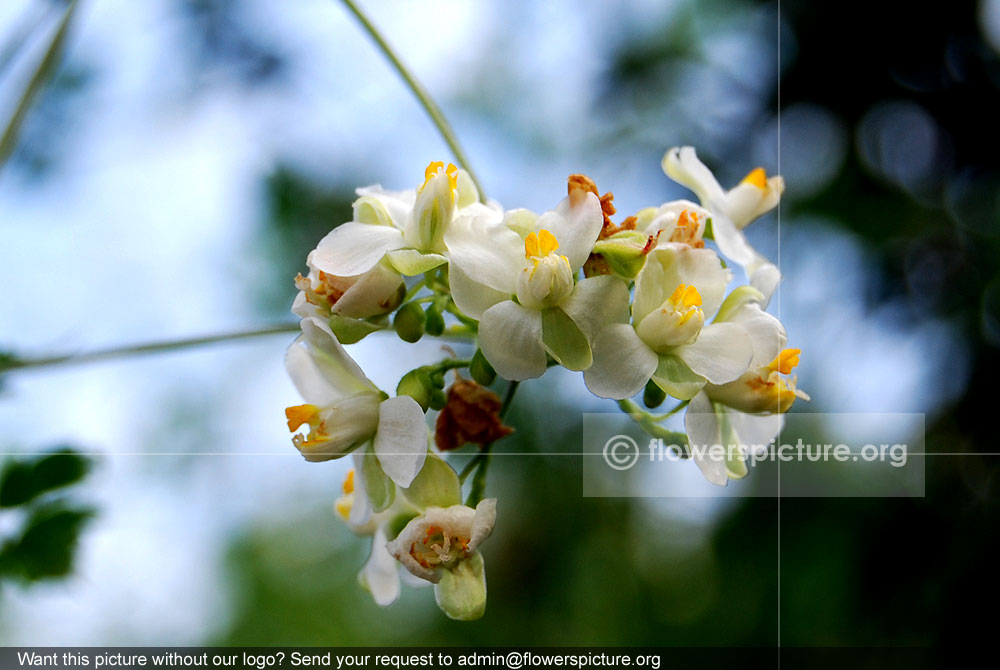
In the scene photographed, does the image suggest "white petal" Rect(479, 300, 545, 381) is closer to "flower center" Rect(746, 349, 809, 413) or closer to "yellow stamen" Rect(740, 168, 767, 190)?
"flower center" Rect(746, 349, 809, 413)

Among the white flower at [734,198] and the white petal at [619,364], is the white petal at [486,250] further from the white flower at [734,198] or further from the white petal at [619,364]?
the white flower at [734,198]

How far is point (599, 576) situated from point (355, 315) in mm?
1613

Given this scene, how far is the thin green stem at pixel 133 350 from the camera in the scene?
605 millimetres

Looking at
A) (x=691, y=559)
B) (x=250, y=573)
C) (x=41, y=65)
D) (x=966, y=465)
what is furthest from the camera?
(x=250, y=573)

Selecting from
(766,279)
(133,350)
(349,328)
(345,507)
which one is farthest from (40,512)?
(766,279)

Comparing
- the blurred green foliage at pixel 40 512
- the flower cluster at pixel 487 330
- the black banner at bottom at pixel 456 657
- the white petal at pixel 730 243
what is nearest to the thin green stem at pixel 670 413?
the flower cluster at pixel 487 330

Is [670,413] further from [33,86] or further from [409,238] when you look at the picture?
[33,86]

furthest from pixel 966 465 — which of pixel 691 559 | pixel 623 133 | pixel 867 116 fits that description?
pixel 623 133

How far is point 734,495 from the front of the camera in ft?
5.64

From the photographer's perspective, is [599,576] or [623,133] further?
[599,576]

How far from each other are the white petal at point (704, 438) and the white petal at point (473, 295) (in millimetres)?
135

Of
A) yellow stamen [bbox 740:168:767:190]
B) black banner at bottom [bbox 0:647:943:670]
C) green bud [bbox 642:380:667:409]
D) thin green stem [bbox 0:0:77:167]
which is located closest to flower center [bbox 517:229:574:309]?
green bud [bbox 642:380:667:409]

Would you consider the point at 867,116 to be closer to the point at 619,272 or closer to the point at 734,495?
the point at 734,495

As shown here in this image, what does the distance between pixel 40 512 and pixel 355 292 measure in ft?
1.55
